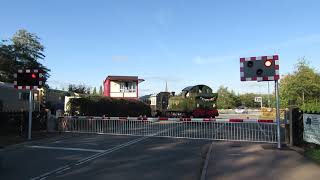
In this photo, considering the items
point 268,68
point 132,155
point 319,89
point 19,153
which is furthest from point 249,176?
point 319,89

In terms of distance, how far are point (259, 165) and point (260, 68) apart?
18.2 feet

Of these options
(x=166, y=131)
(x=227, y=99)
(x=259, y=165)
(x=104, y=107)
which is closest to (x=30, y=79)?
(x=166, y=131)

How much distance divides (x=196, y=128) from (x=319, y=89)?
94.9 feet

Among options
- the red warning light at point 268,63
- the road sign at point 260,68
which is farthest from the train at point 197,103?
the red warning light at point 268,63

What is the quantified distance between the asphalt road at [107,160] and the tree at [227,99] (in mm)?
110180

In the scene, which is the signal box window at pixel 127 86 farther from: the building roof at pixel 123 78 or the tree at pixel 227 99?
the tree at pixel 227 99

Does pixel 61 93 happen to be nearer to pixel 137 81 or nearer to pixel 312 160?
pixel 137 81

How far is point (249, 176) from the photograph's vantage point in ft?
35.1

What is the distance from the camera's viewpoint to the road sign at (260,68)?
1683 cm

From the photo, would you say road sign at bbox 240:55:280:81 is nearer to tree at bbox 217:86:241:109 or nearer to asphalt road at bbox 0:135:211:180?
asphalt road at bbox 0:135:211:180

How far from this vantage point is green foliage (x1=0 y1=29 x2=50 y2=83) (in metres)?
66.1

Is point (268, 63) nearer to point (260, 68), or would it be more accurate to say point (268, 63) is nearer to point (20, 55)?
point (260, 68)

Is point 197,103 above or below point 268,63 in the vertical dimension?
below

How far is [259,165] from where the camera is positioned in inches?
487
